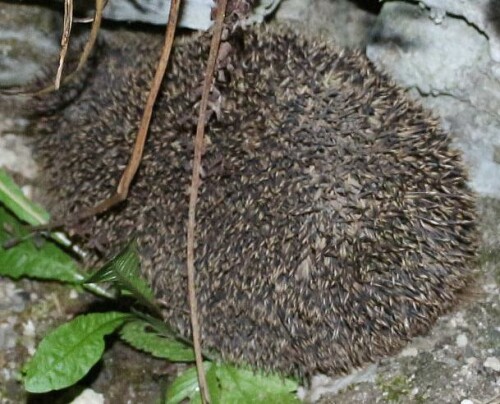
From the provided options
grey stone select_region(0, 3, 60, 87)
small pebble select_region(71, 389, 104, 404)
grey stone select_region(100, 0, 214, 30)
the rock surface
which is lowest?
small pebble select_region(71, 389, 104, 404)

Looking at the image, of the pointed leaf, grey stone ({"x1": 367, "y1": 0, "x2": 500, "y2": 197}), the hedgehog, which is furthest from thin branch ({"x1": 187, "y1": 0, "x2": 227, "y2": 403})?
grey stone ({"x1": 367, "y1": 0, "x2": 500, "y2": 197})

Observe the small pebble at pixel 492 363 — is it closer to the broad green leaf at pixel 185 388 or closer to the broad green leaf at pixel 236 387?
the broad green leaf at pixel 236 387

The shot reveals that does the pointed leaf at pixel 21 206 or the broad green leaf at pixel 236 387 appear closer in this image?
the broad green leaf at pixel 236 387

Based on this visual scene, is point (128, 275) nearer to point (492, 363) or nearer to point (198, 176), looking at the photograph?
point (198, 176)

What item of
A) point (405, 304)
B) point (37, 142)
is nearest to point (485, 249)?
point (405, 304)

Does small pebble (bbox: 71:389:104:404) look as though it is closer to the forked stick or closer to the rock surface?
the forked stick

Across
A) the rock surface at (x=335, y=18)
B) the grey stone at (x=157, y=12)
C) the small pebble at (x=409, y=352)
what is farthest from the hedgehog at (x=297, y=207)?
the rock surface at (x=335, y=18)

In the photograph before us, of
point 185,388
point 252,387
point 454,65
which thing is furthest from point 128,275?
point 454,65
